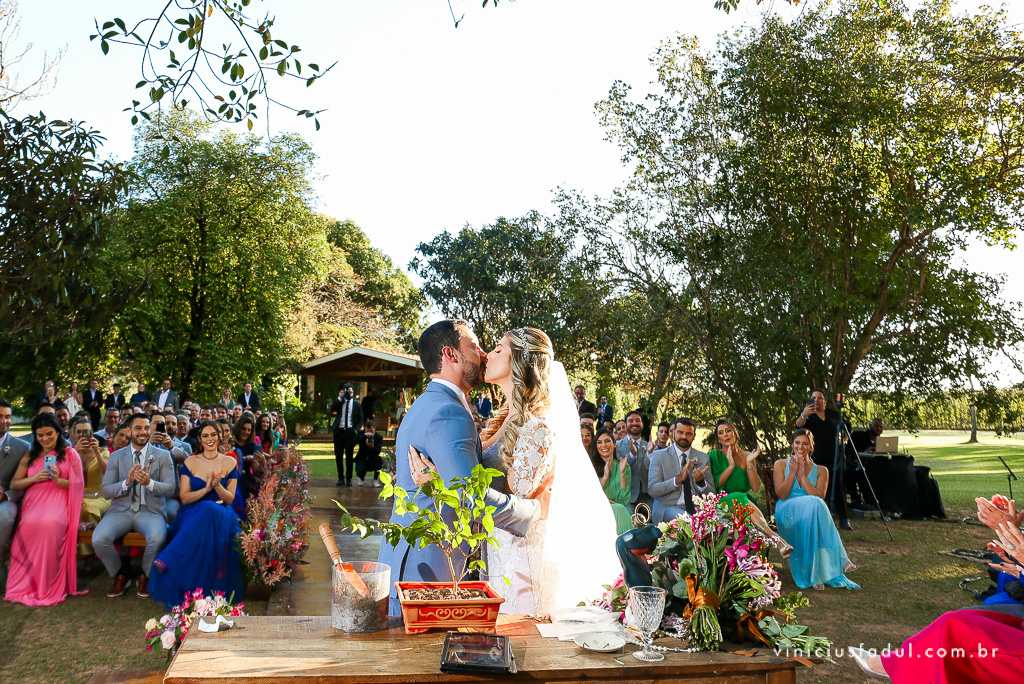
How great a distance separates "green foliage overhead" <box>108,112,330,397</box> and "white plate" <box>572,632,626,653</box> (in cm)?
2413

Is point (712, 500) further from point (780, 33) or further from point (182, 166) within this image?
point (182, 166)

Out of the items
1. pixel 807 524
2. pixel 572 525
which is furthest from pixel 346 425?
pixel 572 525

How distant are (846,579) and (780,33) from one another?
9.65 m

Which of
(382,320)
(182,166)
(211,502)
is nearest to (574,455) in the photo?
(211,502)

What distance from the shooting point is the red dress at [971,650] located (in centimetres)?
288

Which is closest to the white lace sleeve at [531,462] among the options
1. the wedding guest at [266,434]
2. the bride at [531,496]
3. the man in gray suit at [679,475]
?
the bride at [531,496]

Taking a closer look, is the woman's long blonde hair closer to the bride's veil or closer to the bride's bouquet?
the bride's veil

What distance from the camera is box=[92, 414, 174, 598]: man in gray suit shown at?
6754mm

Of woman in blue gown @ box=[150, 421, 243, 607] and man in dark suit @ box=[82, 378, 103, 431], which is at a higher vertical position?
man in dark suit @ box=[82, 378, 103, 431]

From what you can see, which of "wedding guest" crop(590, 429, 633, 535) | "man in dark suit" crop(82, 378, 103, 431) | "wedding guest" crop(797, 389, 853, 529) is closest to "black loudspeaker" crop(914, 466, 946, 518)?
"wedding guest" crop(797, 389, 853, 529)

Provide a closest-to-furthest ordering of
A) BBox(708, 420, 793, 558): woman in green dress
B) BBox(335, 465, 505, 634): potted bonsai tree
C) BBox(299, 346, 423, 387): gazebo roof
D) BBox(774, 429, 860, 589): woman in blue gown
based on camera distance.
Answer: BBox(335, 465, 505, 634): potted bonsai tree
BBox(774, 429, 860, 589): woman in blue gown
BBox(708, 420, 793, 558): woman in green dress
BBox(299, 346, 423, 387): gazebo roof

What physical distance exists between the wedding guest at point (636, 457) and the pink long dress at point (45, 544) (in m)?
5.44

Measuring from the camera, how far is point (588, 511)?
11.7 feet

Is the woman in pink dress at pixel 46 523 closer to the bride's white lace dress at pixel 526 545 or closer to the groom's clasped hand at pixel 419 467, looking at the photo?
the bride's white lace dress at pixel 526 545
